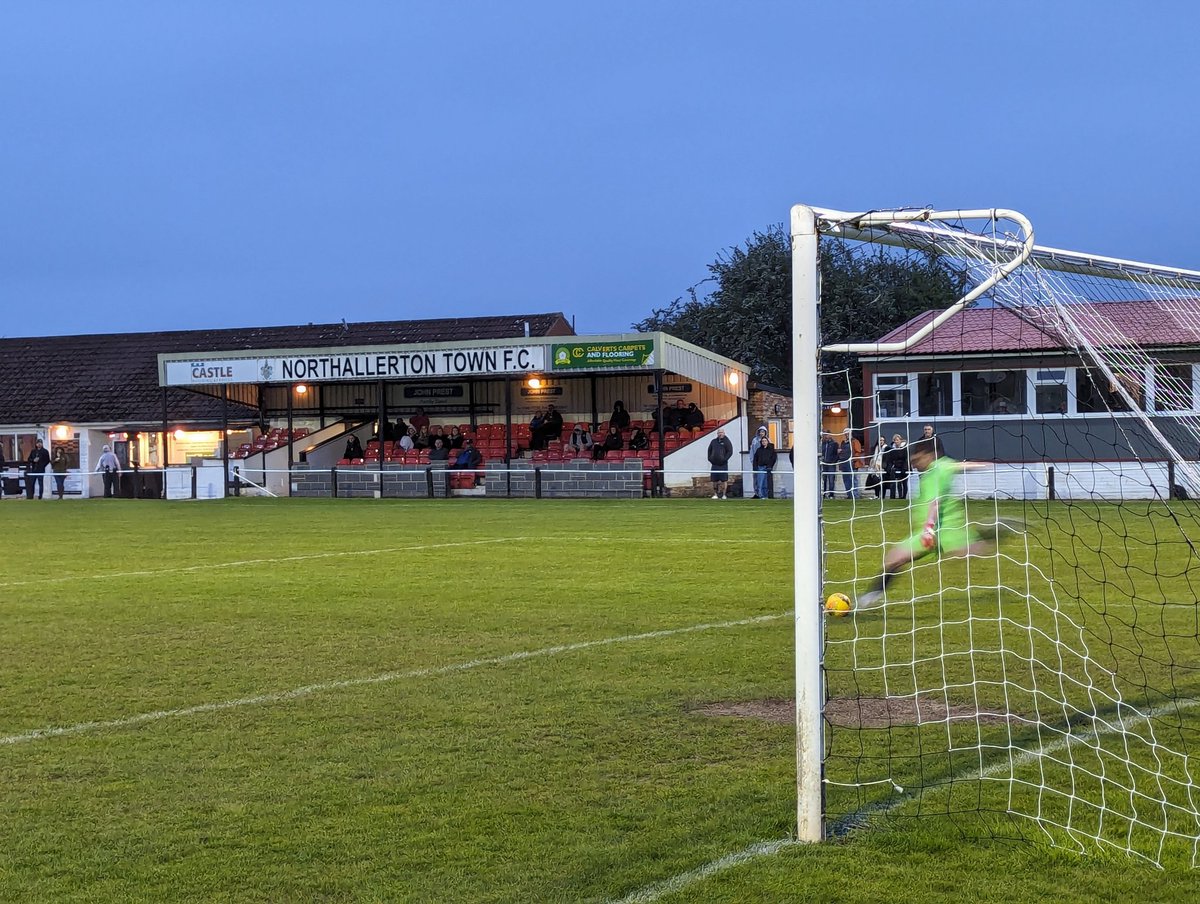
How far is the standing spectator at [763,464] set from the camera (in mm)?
32031

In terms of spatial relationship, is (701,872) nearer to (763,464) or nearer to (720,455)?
(763,464)

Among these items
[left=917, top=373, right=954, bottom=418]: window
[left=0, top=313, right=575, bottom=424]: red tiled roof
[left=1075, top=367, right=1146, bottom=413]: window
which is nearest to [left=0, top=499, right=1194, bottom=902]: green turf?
[left=1075, top=367, right=1146, bottom=413]: window

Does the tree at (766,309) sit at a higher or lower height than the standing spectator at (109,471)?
higher

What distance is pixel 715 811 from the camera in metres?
5.09

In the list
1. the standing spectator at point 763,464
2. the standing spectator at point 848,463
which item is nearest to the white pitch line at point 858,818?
the standing spectator at point 848,463

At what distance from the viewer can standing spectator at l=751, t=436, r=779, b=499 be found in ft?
105

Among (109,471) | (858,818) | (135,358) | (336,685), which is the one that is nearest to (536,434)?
(109,471)

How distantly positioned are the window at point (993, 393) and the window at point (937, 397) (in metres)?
0.41

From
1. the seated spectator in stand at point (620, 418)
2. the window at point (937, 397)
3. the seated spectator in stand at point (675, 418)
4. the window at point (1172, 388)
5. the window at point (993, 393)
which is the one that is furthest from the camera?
the seated spectator in stand at point (675, 418)

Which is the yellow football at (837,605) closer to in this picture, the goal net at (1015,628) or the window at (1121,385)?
the goal net at (1015,628)

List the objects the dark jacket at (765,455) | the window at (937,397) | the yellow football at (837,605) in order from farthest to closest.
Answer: the dark jacket at (765,455), the window at (937,397), the yellow football at (837,605)

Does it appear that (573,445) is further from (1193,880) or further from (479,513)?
(1193,880)

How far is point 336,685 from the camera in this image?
25.6 ft

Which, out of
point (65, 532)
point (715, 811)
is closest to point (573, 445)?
point (65, 532)
